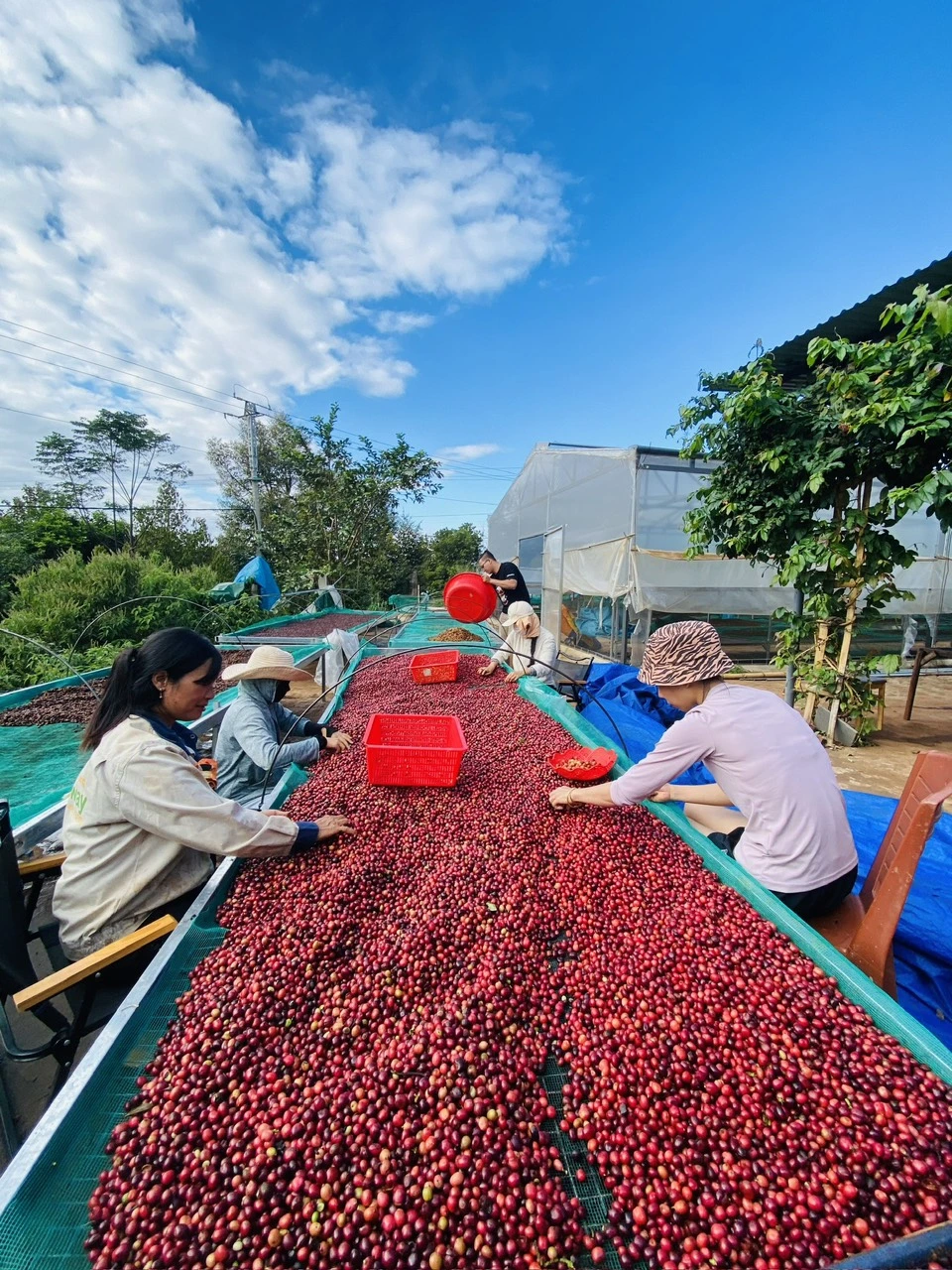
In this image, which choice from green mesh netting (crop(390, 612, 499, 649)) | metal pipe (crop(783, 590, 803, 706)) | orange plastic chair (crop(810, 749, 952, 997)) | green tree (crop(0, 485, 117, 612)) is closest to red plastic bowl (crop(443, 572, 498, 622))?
green mesh netting (crop(390, 612, 499, 649))

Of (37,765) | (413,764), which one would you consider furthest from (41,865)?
(37,765)

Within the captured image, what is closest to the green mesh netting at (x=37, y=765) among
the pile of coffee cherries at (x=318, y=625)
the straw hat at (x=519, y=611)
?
the straw hat at (x=519, y=611)

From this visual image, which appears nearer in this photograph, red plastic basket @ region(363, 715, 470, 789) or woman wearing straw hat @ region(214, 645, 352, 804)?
red plastic basket @ region(363, 715, 470, 789)

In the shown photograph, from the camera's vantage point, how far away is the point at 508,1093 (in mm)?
934

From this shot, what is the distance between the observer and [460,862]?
5.34 ft

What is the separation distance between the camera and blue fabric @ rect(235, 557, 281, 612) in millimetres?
11164

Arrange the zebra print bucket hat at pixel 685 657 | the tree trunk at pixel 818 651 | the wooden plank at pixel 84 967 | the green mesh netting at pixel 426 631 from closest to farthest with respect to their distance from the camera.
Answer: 1. the wooden plank at pixel 84 967
2. the zebra print bucket hat at pixel 685 657
3. the tree trunk at pixel 818 651
4. the green mesh netting at pixel 426 631

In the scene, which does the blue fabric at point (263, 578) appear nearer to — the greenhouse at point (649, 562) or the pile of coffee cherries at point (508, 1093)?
the greenhouse at point (649, 562)

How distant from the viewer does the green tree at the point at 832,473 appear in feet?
10.9

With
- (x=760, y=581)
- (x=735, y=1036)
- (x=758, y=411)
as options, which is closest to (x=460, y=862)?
(x=735, y=1036)

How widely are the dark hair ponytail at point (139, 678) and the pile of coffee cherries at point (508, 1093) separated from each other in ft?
2.20

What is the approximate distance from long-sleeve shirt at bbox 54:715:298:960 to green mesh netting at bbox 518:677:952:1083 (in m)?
1.49

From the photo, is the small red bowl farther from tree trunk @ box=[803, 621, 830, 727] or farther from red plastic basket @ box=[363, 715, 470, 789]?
tree trunk @ box=[803, 621, 830, 727]

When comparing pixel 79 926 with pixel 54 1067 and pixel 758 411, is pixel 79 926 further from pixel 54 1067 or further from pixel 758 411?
pixel 758 411
